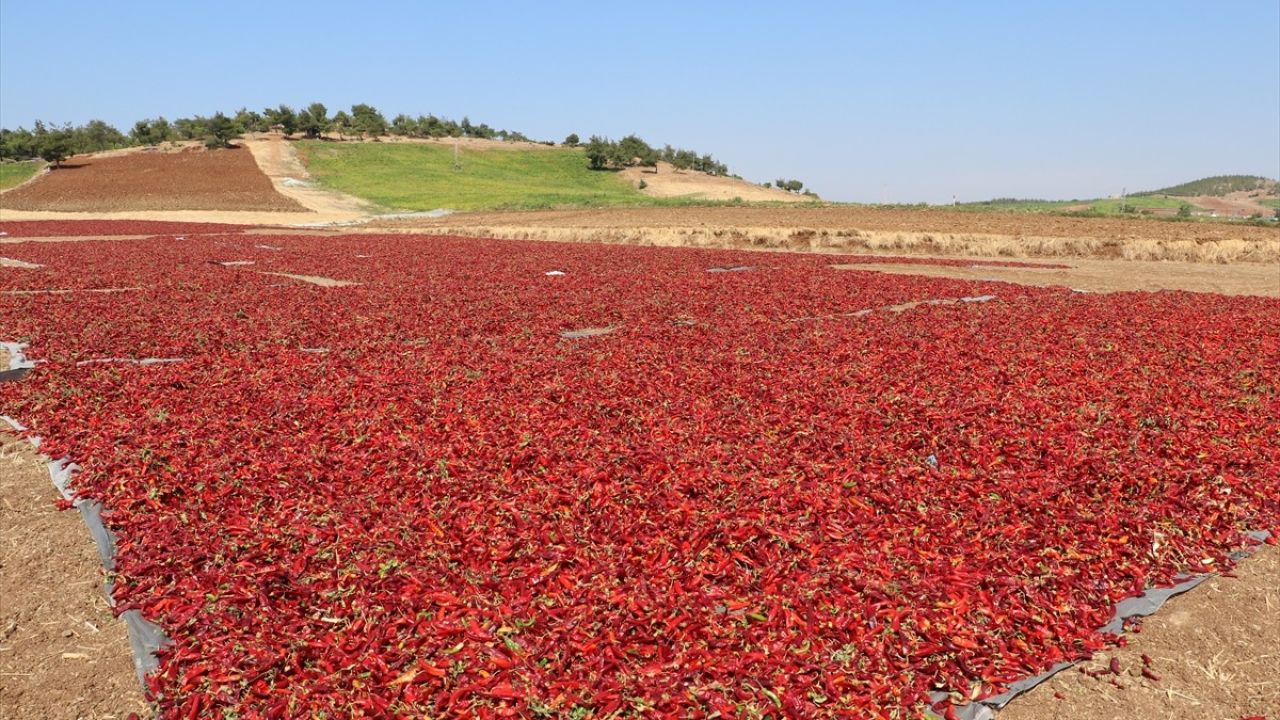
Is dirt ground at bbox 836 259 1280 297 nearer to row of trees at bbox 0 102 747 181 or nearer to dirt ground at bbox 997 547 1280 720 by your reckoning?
dirt ground at bbox 997 547 1280 720

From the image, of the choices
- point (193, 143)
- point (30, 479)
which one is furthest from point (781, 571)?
point (193, 143)

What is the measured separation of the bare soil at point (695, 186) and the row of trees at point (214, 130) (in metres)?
35.1

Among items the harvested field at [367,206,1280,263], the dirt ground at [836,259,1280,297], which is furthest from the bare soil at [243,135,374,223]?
the dirt ground at [836,259,1280,297]

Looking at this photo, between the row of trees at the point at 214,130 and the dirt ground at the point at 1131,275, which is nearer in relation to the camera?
the dirt ground at the point at 1131,275

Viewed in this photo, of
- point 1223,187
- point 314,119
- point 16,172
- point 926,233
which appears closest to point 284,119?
point 314,119

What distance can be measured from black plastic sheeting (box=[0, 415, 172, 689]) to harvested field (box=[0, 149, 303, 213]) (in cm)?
5512

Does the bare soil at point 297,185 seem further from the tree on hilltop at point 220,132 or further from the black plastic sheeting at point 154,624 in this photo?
the black plastic sheeting at point 154,624

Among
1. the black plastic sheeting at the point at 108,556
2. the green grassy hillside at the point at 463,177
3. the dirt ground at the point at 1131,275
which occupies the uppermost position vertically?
the green grassy hillside at the point at 463,177

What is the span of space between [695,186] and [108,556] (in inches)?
3199

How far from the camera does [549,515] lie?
4.89 meters

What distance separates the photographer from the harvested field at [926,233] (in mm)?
26172

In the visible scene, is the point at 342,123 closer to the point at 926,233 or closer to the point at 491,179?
the point at 491,179

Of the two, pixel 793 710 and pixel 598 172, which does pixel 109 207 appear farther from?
pixel 793 710

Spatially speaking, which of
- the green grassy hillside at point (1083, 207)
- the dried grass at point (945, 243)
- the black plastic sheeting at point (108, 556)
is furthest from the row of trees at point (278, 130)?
the black plastic sheeting at point (108, 556)
